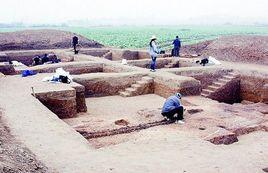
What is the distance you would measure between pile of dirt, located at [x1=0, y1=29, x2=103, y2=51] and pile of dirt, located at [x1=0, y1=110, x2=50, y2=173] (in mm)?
20383

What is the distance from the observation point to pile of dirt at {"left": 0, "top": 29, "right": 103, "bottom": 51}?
2525cm

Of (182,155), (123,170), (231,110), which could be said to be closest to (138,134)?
(182,155)

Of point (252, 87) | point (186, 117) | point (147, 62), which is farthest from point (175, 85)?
point (147, 62)

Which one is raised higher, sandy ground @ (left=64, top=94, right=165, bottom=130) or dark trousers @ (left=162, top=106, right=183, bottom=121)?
dark trousers @ (left=162, top=106, right=183, bottom=121)

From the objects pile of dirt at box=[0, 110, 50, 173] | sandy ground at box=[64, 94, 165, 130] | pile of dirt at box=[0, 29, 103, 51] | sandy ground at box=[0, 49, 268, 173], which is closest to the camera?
pile of dirt at box=[0, 110, 50, 173]

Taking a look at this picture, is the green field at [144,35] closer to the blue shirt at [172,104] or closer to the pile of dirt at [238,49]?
the pile of dirt at [238,49]

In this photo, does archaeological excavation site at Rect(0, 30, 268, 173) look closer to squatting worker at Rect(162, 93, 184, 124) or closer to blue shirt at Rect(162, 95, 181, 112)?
squatting worker at Rect(162, 93, 184, 124)

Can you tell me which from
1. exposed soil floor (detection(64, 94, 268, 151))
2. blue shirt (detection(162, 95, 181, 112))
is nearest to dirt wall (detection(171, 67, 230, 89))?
exposed soil floor (detection(64, 94, 268, 151))

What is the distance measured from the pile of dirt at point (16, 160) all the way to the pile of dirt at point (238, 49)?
1649 centimetres

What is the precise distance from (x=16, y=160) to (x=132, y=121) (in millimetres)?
5091

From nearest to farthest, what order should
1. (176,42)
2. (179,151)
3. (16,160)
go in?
(16,160) < (179,151) < (176,42)

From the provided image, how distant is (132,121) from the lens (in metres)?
9.66

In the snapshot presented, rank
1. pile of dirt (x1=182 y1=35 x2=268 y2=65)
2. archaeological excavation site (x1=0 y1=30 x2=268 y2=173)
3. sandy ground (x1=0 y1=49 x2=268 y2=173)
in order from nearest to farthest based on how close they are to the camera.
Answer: sandy ground (x1=0 y1=49 x2=268 y2=173)
archaeological excavation site (x1=0 y1=30 x2=268 y2=173)
pile of dirt (x1=182 y1=35 x2=268 y2=65)

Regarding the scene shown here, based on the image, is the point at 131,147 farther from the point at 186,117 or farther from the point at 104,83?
the point at 104,83
